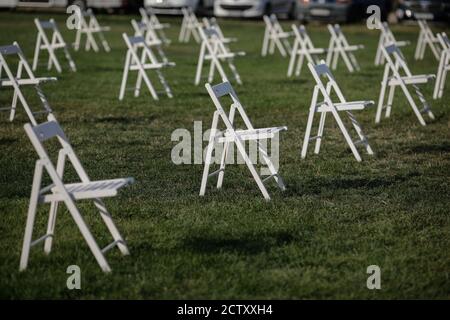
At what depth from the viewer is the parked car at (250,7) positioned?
27.5 metres

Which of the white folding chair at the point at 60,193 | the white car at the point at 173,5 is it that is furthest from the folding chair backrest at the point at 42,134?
the white car at the point at 173,5

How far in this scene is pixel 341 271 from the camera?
5.55 meters

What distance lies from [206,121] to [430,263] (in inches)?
239

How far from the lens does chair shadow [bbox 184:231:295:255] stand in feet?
19.5

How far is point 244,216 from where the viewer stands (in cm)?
676

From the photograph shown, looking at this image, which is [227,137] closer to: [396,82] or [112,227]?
[112,227]

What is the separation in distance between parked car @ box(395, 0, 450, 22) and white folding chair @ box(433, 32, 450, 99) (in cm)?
1297

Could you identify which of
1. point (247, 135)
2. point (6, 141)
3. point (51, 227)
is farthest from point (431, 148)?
point (51, 227)

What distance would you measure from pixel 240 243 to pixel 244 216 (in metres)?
0.67

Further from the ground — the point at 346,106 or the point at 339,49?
the point at 339,49

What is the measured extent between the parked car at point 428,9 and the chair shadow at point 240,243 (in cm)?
2119

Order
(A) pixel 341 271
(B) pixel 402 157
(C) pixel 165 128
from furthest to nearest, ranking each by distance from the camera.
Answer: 1. (C) pixel 165 128
2. (B) pixel 402 157
3. (A) pixel 341 271
